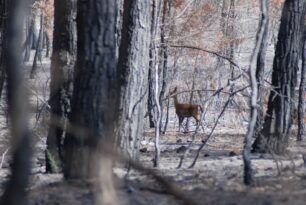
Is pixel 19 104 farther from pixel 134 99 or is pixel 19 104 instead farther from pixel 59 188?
pixel 134 99

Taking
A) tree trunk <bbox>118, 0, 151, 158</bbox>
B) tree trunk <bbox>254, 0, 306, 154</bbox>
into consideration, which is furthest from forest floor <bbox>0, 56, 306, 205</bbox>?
tree trunk <bbox>254, 0, 306, 154</bbox>

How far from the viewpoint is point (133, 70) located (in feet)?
41.5

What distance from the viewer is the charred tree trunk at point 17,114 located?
A: 17.8 feet

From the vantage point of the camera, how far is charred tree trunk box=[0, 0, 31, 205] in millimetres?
5434

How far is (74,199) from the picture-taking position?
30.9ft

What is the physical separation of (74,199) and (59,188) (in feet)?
2.76

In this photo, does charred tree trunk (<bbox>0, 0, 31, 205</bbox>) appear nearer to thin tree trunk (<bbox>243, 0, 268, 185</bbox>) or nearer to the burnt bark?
the burnt bark

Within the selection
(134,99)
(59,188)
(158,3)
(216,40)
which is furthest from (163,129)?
(59,188)

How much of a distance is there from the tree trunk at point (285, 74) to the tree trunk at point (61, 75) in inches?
145

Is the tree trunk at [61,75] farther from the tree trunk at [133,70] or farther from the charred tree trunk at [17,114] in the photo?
the charred tree trunk at [17,114]

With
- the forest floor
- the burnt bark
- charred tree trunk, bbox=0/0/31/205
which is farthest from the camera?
the burnt bark

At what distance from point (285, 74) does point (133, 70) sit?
9.82ft

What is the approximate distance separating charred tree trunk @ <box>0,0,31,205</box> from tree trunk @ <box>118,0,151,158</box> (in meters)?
6.94

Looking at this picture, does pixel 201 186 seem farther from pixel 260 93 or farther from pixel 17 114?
pixel 260 93
